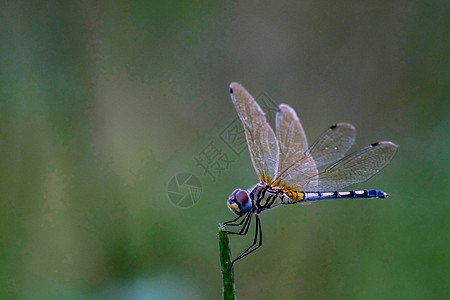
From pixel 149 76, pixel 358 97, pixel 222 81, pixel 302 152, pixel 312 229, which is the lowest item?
pixel 312 229

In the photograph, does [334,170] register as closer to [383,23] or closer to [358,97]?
[358,97]

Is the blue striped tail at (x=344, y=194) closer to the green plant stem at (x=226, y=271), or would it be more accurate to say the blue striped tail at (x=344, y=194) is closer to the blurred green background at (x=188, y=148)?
the blurred green background at (x=188, y=148)

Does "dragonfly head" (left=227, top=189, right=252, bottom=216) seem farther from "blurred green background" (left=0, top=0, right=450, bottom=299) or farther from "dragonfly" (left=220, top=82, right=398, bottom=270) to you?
"blurred green background" (left=0, top=0, right=450, bottom=299)

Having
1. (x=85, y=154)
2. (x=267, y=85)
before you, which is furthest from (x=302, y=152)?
(x=267, y=85)

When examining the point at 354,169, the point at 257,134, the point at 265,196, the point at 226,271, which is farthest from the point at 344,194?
the point at 226,271
